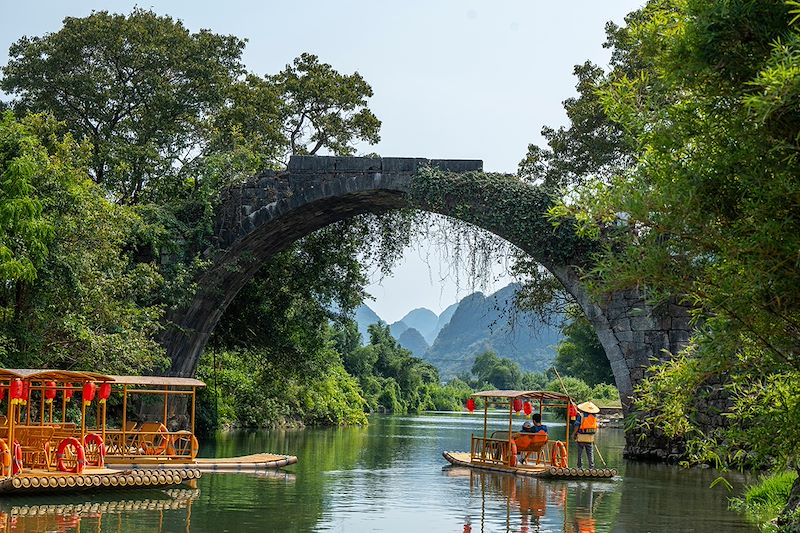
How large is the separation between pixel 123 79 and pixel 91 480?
14733 mm

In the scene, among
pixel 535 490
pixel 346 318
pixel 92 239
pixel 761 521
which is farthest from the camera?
pixel 346 318

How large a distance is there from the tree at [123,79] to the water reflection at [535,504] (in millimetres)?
11549

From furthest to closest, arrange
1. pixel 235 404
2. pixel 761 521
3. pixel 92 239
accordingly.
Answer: pixel 235 404, pixel 92 239, pixel 761 521

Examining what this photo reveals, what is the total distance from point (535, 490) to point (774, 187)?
31.7 ft

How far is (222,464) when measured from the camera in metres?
17.8

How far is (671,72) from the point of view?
24.2 feet

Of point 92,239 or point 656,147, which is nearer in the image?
point 656,147

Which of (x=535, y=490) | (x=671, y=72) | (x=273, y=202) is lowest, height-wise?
(x=535, y=490)

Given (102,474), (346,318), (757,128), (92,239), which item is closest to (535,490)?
(102,474)

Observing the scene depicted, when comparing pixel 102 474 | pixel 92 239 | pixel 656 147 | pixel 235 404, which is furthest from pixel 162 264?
pixel 656 147

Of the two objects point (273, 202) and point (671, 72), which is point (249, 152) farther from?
point (671, 72)

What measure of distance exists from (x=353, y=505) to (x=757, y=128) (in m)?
7.89

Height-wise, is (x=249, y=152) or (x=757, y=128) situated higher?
(x=249, y=152)

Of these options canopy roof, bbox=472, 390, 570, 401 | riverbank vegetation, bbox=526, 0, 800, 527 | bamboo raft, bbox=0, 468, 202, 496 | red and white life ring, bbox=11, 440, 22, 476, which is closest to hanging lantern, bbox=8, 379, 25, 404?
red and white life ring, bbox=11, 440, 22, 476
